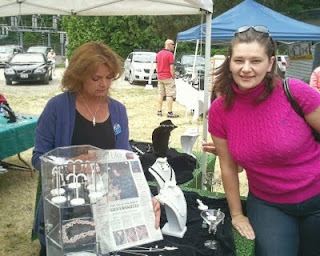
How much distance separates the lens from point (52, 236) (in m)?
1.21

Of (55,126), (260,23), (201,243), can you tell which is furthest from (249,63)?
(260,23)

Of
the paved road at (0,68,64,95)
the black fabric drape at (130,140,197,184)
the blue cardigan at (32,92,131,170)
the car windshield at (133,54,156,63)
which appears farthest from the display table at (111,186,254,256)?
the car windshield at (133,54,156,63)

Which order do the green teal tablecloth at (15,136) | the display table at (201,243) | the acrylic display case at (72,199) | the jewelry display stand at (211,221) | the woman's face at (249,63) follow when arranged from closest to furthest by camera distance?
1. the acrylic display case at (72,199)
2. the woman's face at (249,63)
3. the display table at (201,243)
4. the jewelry display stand at (211,221)
5. the green teal tablecloth at (15,136)

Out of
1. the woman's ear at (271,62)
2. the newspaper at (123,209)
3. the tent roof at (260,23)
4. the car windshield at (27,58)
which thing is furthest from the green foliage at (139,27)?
the newspaper at (123,209)

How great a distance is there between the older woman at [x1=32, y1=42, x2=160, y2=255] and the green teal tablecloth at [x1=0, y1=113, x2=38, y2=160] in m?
1.88

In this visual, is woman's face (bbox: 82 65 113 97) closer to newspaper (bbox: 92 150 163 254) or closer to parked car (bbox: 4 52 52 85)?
newspaper (bbox: 92 150 163 254)

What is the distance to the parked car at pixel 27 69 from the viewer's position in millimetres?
12055

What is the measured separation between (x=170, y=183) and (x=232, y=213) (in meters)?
0.42

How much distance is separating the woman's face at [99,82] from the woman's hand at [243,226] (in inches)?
37.4

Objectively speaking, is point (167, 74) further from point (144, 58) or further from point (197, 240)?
point (197, 240)

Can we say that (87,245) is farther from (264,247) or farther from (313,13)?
(313,13)

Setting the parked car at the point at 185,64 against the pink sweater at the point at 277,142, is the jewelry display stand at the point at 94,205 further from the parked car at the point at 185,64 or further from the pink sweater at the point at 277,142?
the parked car at the point at 185,64

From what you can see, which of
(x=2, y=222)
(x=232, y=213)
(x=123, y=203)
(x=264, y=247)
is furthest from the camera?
(x=2, y=222)

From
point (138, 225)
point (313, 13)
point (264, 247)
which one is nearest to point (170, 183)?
point (138, 225)
